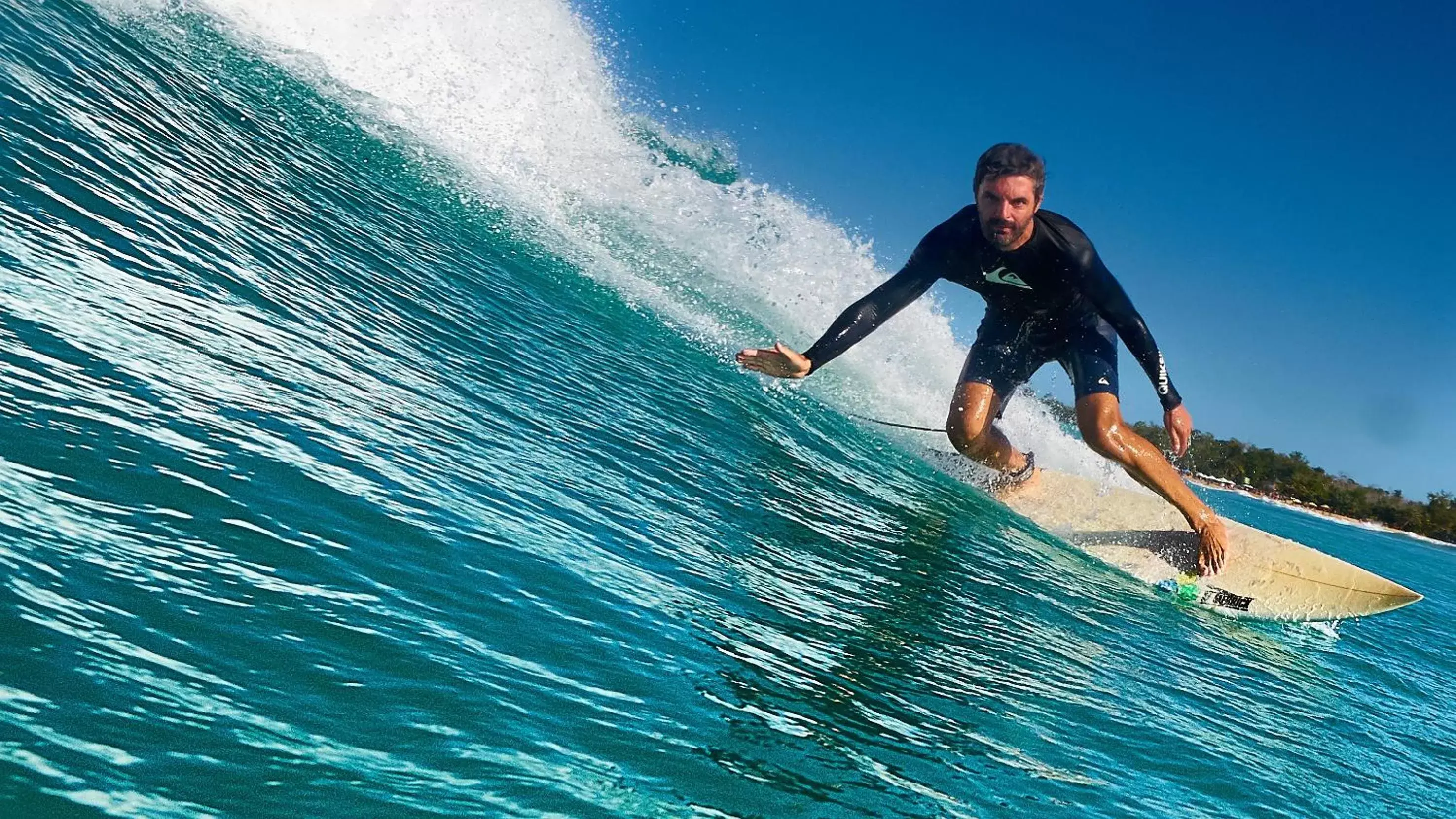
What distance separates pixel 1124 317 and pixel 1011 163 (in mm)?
1458

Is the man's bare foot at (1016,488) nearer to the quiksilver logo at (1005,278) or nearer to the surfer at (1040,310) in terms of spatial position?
the surfer at (1040,310)

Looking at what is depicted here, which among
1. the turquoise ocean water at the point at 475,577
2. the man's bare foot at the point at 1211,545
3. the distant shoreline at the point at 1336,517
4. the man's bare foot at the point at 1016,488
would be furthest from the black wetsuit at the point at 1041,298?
the distant shoreline at the point at 1336,517

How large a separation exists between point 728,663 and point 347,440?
161 cm

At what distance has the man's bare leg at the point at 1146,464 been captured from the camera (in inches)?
267

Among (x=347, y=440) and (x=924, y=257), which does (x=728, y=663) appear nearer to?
(x=347, y=440)

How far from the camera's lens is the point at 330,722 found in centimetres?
193

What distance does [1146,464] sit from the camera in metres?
6.76

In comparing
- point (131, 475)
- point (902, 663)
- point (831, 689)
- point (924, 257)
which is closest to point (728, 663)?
point (831, 689)

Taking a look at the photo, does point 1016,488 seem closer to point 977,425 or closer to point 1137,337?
point 977,425

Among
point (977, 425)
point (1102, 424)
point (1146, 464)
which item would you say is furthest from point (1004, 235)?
point (977, 425)

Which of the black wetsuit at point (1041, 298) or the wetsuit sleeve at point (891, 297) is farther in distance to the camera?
the black wetsuit at point (1041, 298)

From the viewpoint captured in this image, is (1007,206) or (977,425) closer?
(1007,206)

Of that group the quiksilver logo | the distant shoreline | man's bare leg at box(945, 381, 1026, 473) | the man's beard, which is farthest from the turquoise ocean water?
the distant shoreline

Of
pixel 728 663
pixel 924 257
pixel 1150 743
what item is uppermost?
pixel 924 257
